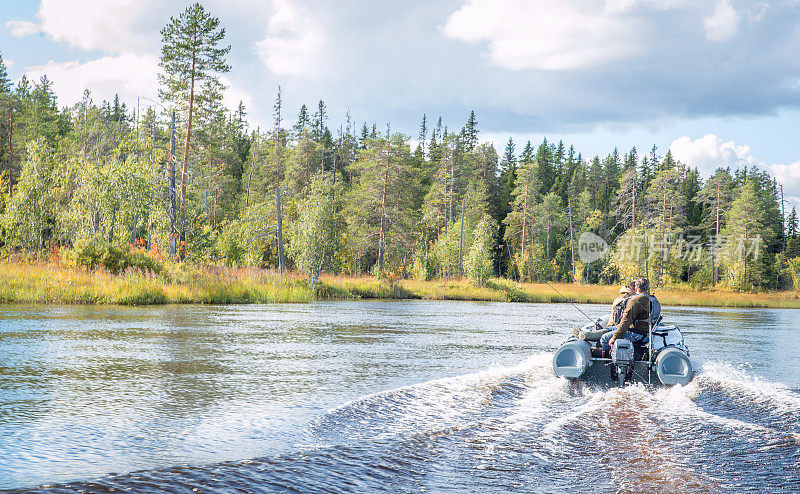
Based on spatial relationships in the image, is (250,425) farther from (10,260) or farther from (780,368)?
(10,260)

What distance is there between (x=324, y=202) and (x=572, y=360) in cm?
2816

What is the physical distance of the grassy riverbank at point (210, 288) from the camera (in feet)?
71.9

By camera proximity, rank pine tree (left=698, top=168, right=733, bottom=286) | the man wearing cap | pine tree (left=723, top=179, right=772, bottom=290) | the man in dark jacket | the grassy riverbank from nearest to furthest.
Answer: the man in dark jacket, the man wearing cap, the grassy riverbank, pine tree (left=723, top=179, right=772, bottom=290), pine tree (left=698, top=168, right=733, bottom=286)

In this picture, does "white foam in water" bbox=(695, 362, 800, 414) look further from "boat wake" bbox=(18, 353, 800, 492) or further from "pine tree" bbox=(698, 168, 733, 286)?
"pine tree" bbox=(698, 168, 733, 286)

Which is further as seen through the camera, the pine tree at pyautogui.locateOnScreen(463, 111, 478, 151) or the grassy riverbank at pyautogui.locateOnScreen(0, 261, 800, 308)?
the pine tree at pyautogui.locateOnScreen(463, 111, 478, 151)

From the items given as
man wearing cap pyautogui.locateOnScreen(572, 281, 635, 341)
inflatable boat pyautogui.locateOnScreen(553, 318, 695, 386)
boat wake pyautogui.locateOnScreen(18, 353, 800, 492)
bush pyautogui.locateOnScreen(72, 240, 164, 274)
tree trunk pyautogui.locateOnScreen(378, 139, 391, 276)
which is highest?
tree trunk pyautogui.locateOnScreen(378, 139, 391, 276)

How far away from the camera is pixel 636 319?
1052cm

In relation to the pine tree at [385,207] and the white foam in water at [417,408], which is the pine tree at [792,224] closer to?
the pine tree at [385,207]

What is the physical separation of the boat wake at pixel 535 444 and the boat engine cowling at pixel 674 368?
227 mm

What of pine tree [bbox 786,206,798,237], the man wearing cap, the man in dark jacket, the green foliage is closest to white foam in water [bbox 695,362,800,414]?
the man in dark jacket

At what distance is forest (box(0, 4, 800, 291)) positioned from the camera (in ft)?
108

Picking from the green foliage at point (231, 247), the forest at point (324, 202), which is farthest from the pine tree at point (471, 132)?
the green foliage at point (231, 247)

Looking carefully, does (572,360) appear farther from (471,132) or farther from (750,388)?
(471,132)

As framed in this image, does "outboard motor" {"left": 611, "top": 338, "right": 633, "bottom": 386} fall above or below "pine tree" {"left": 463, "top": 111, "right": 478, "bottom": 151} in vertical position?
below
